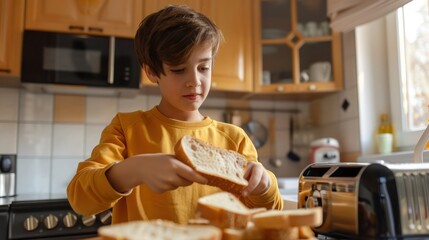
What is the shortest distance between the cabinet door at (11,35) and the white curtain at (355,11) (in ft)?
4.87

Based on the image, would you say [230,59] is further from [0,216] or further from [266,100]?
[0,216]

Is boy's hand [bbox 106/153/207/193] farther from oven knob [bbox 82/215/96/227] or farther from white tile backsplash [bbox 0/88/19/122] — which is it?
white tile backsplash [bbox 0/88/19/122]

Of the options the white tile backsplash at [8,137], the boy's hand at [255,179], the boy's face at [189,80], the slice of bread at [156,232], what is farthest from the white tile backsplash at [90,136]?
the slice of bread at [156,232]

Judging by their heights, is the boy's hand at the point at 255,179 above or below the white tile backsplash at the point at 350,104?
below

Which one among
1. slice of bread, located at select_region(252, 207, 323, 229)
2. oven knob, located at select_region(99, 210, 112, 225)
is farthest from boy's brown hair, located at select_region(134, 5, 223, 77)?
oven knob, located at select_region(99, 210, 112, 225)

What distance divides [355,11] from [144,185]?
4.94 ft

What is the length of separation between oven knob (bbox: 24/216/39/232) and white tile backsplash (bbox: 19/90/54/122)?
0.68 m

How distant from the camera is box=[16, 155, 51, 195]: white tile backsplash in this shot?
6.82 ft

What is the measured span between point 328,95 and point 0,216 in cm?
174

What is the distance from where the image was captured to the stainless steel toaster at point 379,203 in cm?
69

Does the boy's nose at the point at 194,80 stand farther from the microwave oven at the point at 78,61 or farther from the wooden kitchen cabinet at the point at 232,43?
the wooden kitchen cabinet at the point at 232,43

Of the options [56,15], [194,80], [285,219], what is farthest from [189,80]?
[56,15]

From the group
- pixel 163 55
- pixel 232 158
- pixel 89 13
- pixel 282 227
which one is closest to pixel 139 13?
pixel 89 13

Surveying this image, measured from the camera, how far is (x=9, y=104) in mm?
2092
